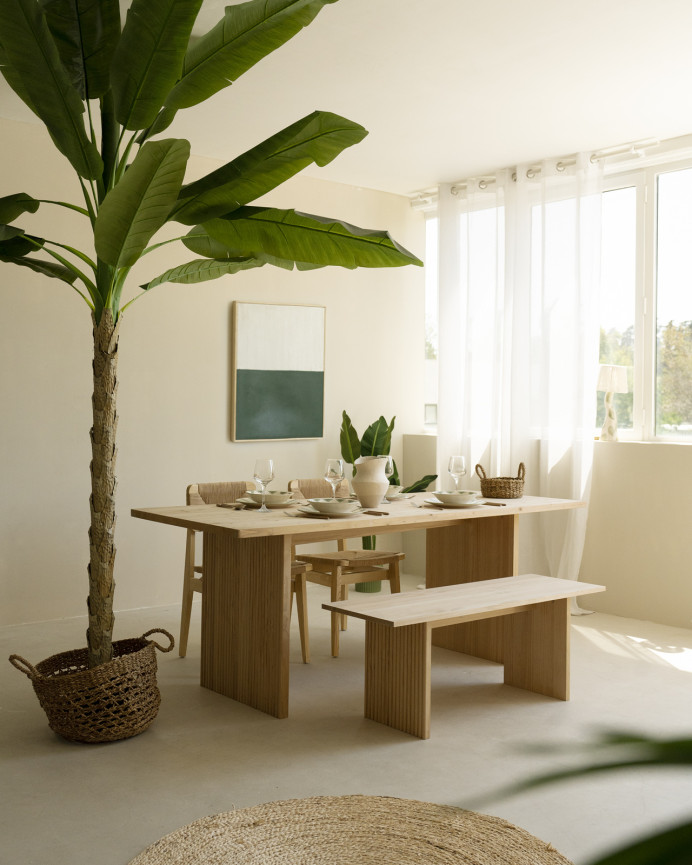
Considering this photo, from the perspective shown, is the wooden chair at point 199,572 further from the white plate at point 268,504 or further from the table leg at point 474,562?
the table leg at point 474,562

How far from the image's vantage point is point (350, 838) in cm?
240

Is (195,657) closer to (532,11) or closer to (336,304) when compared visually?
(336,304)

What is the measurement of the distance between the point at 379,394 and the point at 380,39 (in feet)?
9.71

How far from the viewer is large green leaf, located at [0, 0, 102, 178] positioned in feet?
8.31

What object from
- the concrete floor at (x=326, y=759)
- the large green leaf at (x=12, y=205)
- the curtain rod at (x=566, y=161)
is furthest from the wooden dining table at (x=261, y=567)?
the curtain rod at (x=566, y=161)

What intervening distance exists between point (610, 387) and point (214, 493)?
2395 millimetres

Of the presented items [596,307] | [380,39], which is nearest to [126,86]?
[380,39]

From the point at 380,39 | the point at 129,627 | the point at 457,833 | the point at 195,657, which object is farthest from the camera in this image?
the point at 129,627

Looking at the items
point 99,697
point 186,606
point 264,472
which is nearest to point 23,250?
point 264,472

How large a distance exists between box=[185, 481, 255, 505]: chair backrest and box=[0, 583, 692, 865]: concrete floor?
2.51 feet

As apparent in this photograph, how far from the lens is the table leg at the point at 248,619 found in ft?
10.9

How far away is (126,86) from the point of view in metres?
2.75

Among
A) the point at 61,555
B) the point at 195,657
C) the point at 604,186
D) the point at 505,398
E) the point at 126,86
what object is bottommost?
the point at 195,657

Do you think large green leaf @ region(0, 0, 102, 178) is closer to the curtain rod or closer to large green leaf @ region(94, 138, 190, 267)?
large green leaf @ region(94, 138, 190, 267)
